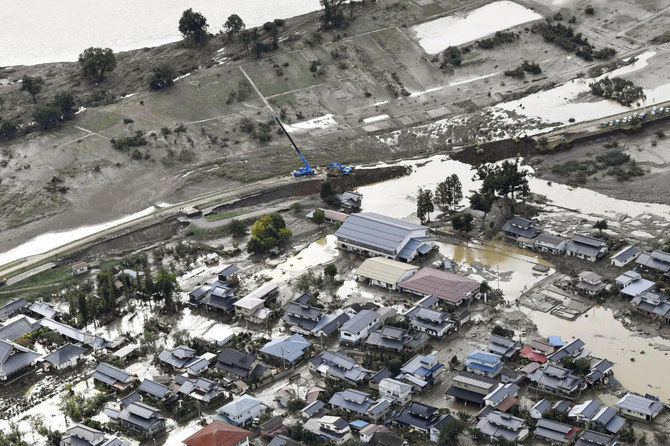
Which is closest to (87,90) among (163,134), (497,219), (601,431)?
(163,134)

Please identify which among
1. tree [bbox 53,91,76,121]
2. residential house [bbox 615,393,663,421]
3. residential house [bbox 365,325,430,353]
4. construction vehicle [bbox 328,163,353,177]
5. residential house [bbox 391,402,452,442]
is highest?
tree [bbox 53,91,76,121]

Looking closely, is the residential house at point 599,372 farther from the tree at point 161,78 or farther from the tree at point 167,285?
the tree at point 161,78

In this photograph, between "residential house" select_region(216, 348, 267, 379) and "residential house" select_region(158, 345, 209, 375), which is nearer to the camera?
"residential house" select_region(216, 348, 267, 379)

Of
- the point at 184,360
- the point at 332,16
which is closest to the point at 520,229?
the point at 184,360

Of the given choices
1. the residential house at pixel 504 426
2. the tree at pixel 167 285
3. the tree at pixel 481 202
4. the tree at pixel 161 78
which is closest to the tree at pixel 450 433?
the residential house at pixel 504 426

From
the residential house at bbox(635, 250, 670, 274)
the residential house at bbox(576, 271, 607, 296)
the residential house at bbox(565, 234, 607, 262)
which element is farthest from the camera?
the residential house at bbox(565, 234, 607, 262)

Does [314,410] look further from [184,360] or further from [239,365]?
[184,360]

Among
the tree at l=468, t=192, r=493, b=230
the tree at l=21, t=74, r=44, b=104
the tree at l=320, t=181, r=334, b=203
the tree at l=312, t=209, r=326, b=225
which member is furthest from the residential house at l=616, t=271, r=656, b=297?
the tree at l=21, t=74, r=44, b=104

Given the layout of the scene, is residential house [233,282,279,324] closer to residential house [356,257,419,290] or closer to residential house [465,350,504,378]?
residential house [356,257,419,290]
